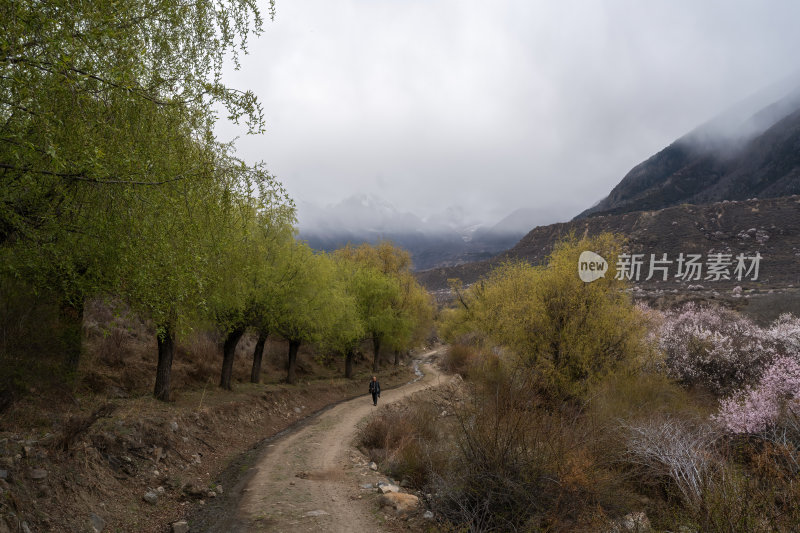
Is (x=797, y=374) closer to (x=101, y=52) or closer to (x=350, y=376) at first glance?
(x=101, y=52)

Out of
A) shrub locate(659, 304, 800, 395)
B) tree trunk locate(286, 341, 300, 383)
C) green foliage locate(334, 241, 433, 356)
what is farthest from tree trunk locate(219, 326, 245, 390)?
shrub locate(659, 304, 800, 395)

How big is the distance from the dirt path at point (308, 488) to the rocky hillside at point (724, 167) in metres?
132

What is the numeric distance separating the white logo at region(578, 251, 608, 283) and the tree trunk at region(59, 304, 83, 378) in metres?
17.8

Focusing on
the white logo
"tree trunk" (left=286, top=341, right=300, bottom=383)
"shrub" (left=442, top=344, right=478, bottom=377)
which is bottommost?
"shrub" (left=442, top=344, right=478, bottom=377)

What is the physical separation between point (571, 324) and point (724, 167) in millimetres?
177107

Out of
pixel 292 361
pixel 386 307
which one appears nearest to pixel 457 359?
pixel 386 307

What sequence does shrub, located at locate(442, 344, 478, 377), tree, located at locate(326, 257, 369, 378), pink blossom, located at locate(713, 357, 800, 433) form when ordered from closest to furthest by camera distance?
pink blossom, located at locate(713, 357, 800, 433) < tree, located at locate(326, 257, 369, 378) < shrub, located at locate(442, 344, 478, 377)

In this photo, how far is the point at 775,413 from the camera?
441 inches

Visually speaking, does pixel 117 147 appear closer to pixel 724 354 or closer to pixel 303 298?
pixel 303 298

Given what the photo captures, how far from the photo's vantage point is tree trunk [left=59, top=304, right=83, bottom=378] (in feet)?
35.9

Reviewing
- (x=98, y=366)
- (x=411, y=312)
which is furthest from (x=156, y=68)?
(x=411, y=312)

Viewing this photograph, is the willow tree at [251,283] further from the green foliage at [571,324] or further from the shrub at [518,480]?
the green foliage at [571,324]

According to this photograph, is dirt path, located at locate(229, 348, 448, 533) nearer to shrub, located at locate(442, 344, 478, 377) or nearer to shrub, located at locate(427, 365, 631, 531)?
shrub, located at locate(427, 365, 631, 531)

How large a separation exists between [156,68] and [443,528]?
877 cm
